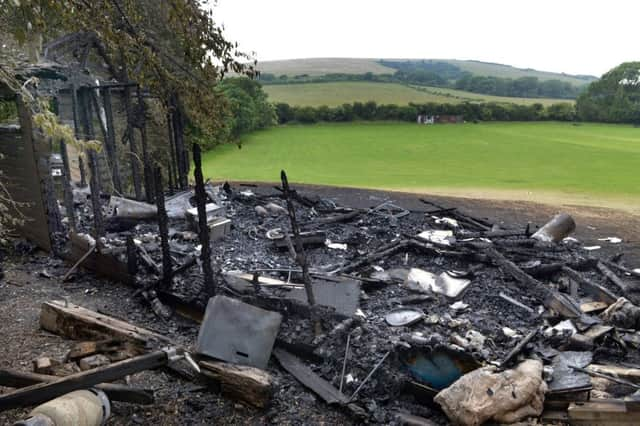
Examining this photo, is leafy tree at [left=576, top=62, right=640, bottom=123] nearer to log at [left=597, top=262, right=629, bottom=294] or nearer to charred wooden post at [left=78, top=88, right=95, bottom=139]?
log at [left=597, top=262, right=629, bottom=294]

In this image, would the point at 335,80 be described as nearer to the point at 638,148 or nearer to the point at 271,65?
the point at 271,65

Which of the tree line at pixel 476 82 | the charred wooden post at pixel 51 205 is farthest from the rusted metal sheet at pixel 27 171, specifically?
the tree line at pixel 476 82

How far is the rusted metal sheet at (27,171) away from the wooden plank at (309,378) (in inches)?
239

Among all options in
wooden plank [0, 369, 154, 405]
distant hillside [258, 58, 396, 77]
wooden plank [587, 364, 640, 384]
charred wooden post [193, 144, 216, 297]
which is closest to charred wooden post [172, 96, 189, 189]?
charred wooden post [193, 144, 216, 297]

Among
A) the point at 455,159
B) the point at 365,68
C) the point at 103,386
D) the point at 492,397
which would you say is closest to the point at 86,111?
the point at 103,386

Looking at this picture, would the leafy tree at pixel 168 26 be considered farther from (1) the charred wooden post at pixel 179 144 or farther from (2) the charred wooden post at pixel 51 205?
(1) the charred wooden post at pixel 179 144

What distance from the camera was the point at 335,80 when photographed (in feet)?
249

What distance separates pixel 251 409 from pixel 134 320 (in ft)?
8.85

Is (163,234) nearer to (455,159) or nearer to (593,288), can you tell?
(593,288)

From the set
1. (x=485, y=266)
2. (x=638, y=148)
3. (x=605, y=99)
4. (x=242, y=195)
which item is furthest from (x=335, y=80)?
(x=485, y=266)

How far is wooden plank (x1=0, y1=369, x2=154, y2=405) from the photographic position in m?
3.96

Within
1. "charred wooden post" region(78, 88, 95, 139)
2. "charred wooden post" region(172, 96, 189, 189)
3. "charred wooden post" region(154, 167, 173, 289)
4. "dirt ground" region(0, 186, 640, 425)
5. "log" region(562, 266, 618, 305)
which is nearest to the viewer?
"dirt ground" region(0, 186, 640, 425)

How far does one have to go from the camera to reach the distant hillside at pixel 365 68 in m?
91.7

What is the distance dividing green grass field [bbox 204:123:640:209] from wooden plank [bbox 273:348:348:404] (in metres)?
16.4
